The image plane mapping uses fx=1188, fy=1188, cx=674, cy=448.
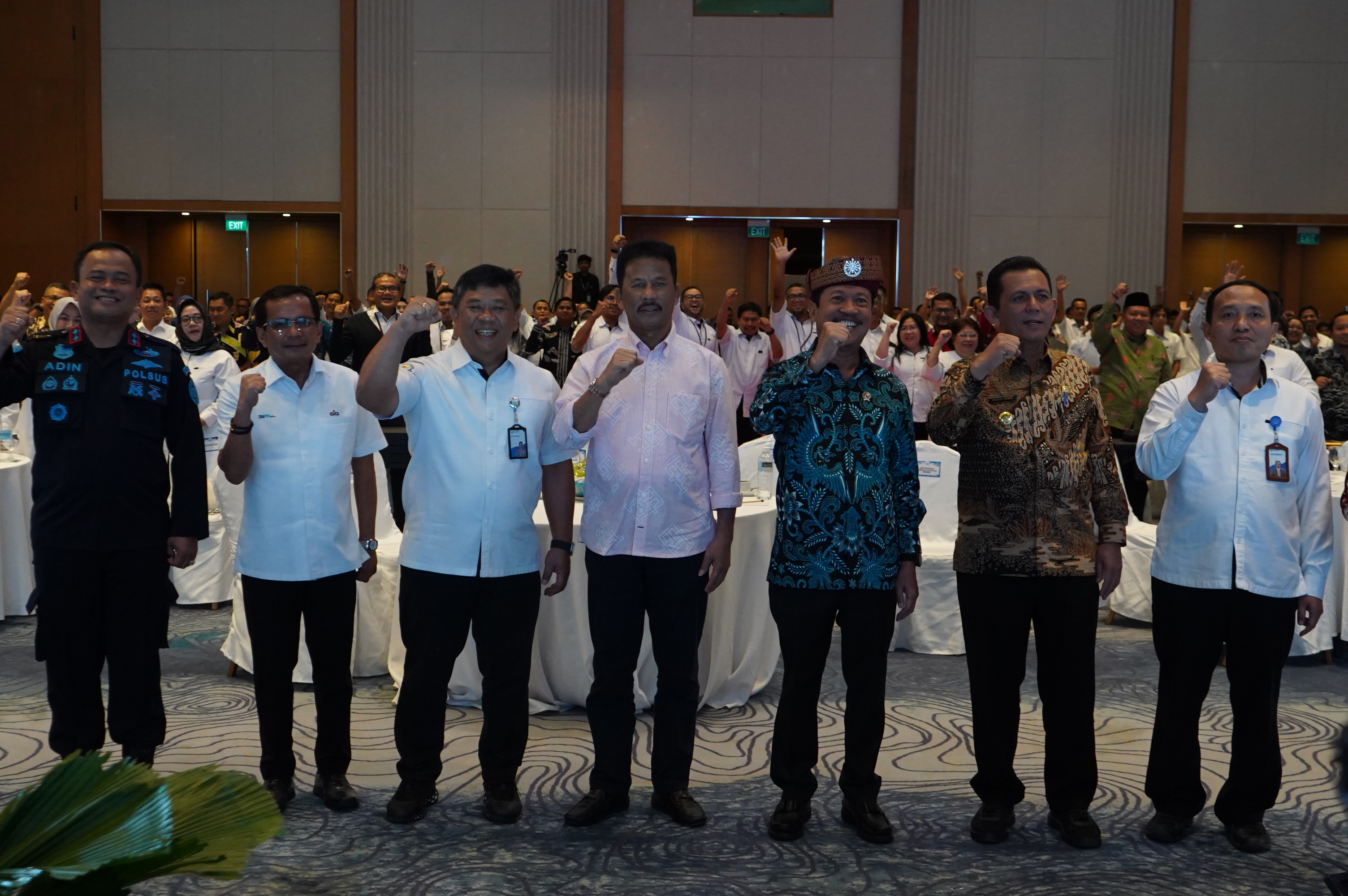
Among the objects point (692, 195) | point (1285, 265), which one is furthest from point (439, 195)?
point (1285, 265)

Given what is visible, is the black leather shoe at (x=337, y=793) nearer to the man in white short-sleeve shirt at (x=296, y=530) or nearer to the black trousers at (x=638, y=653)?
the man in white short-sleeve shirt at (x=296, y=530)

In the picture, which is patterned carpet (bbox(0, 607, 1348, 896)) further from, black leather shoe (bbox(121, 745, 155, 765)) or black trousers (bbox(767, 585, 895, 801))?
black leather shoe (bbox(121, 745, 155, 765))

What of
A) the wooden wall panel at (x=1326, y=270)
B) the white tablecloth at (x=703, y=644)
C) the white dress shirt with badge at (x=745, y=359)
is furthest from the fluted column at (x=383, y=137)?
the wooden wall panel at (x=1326, y=270)

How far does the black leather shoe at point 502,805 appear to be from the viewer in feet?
10.8

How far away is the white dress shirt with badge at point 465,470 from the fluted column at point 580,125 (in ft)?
37.3

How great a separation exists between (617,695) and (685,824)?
40 cm

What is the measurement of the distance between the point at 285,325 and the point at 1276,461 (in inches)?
106

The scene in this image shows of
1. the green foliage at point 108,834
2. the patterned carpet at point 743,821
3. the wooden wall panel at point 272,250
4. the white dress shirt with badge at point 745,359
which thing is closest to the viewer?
the green foliage at point 108,834

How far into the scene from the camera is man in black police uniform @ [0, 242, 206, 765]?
3.10 metres

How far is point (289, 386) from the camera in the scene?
3.35 m

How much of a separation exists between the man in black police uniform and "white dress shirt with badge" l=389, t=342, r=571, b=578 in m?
0.61

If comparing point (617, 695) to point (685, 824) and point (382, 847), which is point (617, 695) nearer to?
point (685, 824)

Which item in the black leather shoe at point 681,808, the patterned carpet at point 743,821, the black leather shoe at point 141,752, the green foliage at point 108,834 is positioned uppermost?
the green foliage at point 108,834

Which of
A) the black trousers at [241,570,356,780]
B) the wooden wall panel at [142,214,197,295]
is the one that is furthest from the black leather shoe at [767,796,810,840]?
the wooden wall panel at [142,214,197,295]
